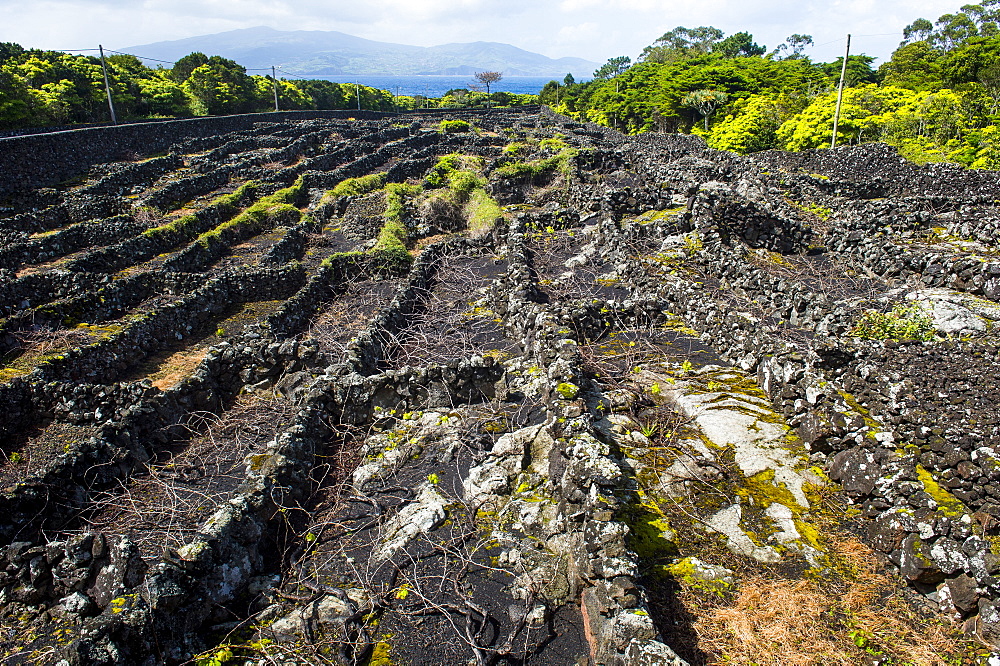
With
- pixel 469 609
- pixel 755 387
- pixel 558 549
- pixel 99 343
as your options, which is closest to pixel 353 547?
pixel 469 609

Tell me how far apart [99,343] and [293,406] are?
5823 mm

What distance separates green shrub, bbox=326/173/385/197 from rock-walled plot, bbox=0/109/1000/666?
9.56m

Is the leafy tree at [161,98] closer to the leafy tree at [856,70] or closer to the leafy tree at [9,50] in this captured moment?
the leafy tree at [9,50]

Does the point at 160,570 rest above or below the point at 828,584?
above

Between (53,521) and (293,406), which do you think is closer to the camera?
(53,521)

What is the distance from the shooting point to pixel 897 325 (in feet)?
40.2

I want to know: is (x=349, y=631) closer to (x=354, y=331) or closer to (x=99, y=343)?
(x=354, y=331)

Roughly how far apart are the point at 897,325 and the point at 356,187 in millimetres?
24850

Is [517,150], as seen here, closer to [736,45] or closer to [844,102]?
[844,102]

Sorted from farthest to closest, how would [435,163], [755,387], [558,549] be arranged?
[435,163] → [755,387] → [558,549]

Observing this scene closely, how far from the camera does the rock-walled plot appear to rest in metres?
5.91

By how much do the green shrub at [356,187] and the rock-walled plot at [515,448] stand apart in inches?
377

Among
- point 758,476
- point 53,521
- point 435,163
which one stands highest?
point 435,163

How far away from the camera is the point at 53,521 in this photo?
809 centimetres
